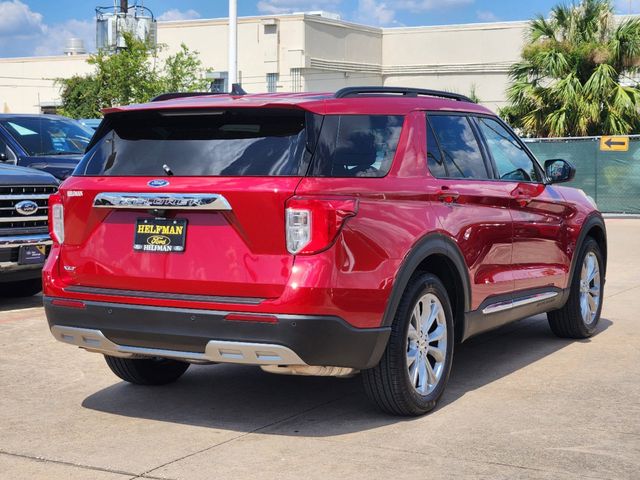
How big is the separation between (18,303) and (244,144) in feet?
19.0

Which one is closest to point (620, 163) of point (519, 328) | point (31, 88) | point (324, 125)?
point (519, 328)

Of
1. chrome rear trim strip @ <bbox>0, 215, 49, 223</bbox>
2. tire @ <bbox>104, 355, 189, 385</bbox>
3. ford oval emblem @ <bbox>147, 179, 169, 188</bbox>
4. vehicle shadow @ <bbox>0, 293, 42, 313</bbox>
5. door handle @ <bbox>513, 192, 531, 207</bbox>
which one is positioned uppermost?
ford oval emblem @ <bbox>147, 179, 169, 188</bbox>

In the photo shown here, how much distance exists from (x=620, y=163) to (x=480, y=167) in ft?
58.4

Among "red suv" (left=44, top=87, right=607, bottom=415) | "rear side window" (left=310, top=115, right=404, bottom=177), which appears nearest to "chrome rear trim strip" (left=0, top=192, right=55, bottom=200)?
"red suv" (left=44, top=87, right=607, bottom=415)

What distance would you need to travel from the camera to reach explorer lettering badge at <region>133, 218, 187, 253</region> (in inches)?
215

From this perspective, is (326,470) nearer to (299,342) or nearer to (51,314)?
(299,342)

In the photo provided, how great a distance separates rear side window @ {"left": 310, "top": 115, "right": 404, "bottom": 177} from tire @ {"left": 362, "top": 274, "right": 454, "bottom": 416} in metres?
0.71

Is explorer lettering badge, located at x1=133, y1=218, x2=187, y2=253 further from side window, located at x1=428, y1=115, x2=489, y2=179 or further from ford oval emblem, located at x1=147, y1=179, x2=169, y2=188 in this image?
side window, located at x1=428, y1=115, x2=489, y2=179

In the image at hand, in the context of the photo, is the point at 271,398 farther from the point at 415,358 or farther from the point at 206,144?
the point at 206,144

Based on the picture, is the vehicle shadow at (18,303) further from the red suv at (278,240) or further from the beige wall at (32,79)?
the beige wall at (32,79)

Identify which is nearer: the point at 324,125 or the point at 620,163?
the point at 324,125

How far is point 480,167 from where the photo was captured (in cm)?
691

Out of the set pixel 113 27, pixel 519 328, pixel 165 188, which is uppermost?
pixel 113 27

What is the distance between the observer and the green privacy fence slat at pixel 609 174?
77.5 feet
